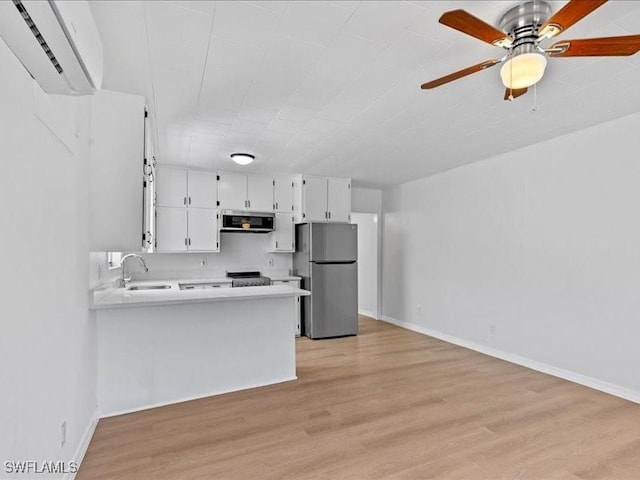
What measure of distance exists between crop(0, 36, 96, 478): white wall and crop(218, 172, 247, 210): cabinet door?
2883 millimetres

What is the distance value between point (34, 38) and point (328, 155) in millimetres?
3329

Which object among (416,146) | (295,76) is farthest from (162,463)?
(416,146)

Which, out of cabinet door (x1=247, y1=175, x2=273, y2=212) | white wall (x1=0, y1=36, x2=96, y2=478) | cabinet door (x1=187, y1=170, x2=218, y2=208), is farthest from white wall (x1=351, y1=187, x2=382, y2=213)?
white wall (x1=0, y1=36, x2=96, y2=478)

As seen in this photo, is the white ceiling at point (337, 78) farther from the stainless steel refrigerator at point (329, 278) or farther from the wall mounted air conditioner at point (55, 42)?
the stainless steel refrigerator at point (329, 278)

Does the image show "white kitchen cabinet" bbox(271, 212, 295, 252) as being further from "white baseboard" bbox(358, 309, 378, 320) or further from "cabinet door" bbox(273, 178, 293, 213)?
"white baseboard" bbox(358, 309, 378, 320)

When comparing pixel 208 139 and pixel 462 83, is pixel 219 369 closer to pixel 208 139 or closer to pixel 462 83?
pixel 208 139

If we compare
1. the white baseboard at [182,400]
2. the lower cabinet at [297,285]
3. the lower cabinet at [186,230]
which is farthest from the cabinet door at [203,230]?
the white baseboard at [182,400]

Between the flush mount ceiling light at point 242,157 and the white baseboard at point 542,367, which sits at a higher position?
the flush mount ceiling light at point 242,157

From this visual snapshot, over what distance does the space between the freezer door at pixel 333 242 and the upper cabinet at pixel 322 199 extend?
11.4 inches

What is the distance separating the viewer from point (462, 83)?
2.48 metres

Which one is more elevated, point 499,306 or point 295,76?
point 295,76

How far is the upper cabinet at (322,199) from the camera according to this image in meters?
5.37

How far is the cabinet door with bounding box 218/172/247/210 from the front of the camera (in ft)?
16.9

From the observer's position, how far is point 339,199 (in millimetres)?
5594
